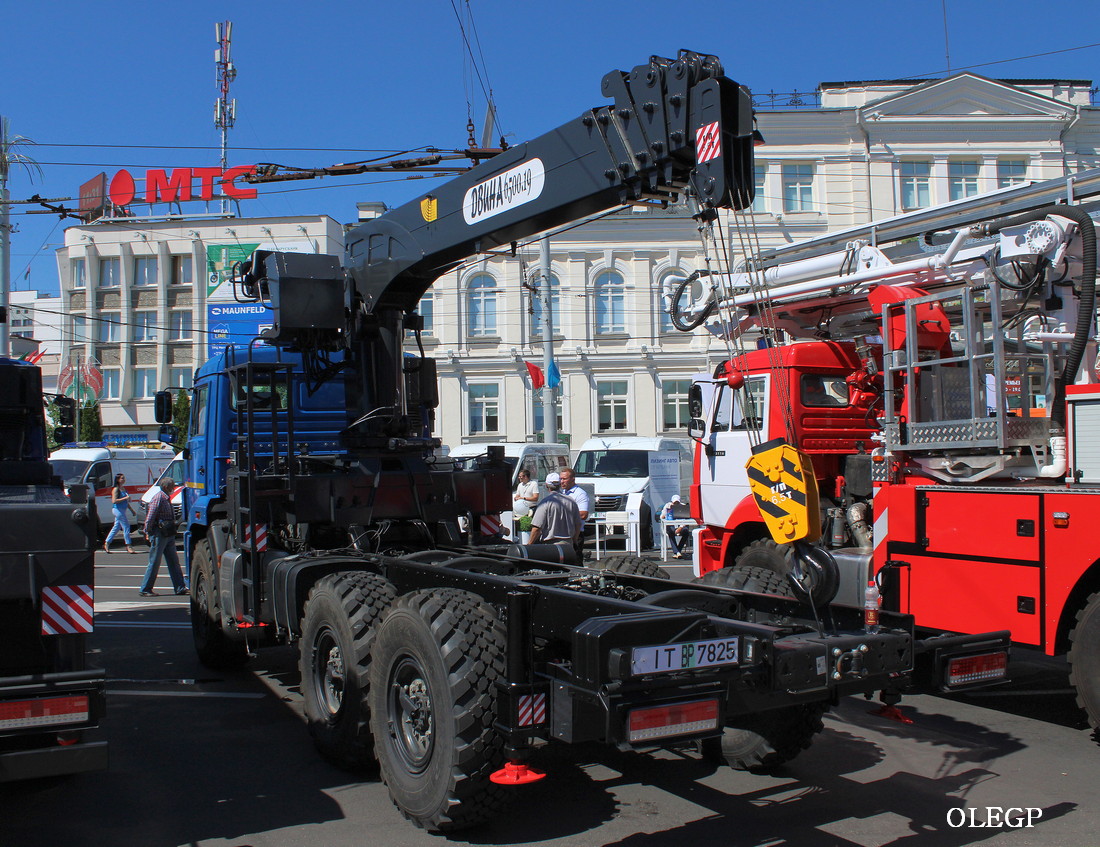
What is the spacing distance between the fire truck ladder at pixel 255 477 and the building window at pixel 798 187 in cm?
3133

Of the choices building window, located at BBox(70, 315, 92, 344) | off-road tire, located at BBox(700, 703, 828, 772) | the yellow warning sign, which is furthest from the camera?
building window, located at BBox(70, 315, 92, 344)

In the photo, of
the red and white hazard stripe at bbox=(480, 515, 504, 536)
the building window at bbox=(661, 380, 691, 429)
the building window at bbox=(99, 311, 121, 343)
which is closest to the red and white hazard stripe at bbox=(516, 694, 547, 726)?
the red and white hazard stripe at bbox=(480, 515, 504, 536)

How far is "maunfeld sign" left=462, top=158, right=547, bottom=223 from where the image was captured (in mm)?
6387

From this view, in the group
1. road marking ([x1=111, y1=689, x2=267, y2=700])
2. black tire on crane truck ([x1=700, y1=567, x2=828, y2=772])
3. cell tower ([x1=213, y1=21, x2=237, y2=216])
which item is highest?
cell tower ([x1=213, y1=21, x2=237, y2=216])

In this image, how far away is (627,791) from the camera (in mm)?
5531

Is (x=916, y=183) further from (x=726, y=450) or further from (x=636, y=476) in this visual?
(x=726, y=450)

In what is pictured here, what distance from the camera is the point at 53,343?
52.5 meters

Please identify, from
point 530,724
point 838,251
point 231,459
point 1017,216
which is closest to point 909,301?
point 1017,216

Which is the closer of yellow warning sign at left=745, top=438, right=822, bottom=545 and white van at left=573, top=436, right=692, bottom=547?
yellow warning sign at left=745, top=438, right=822, bottom=545

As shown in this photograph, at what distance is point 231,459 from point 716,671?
18.7ft

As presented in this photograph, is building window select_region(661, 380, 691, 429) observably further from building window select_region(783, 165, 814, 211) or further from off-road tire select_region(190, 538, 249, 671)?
off-road tire select_region(190, 538, 249, 671)

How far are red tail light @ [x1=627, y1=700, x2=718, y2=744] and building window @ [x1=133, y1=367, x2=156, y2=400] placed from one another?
4930cm

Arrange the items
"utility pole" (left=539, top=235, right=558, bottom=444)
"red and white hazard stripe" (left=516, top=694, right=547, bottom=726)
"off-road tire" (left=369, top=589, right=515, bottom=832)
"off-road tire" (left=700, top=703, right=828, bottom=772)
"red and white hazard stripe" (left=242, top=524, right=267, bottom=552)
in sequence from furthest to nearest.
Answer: "utility pole" (left=539, top=235, right=558, bottom=444)
"red and white hazard stripe" (left=242, top=524, right=267, bottom=552)
"off-road tire" (left=700, top=703, right=828, bottom=772)
"off-road tire" (left=369, top=589, right=515, bottom=832)
"red and white hazard stripe" (left=516, top=694, right=547, bottom=726)

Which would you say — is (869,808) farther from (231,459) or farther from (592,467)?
(592,467)
